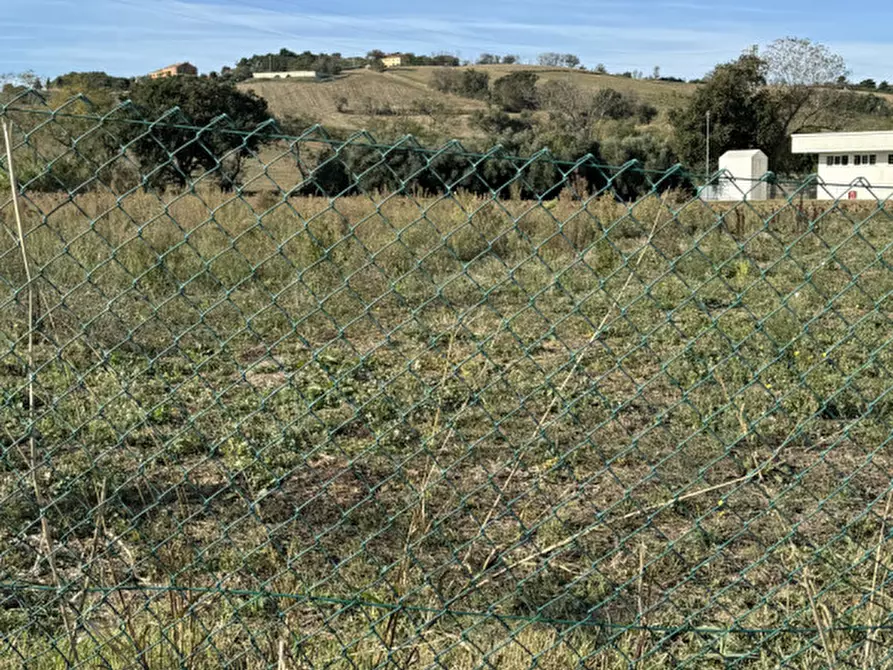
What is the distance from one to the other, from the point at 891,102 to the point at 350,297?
176 ft

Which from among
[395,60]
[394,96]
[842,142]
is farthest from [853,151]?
[395,60]

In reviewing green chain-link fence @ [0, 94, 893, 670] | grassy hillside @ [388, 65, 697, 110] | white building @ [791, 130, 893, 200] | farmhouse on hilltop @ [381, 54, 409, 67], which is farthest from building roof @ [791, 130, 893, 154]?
farmhouse on hilltop @ [381, 54, 409, 67]

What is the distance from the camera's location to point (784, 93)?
3641cm

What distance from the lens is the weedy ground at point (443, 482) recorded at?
6.55 ft

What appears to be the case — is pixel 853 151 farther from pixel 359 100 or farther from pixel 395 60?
pixel 395 60

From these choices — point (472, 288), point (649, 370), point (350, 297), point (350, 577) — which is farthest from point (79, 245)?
point (350, 577)

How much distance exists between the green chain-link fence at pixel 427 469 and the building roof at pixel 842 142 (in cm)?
3001

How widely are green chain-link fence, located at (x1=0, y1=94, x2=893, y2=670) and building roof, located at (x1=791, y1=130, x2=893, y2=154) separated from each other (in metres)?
30.0

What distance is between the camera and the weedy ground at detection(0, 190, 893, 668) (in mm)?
1997

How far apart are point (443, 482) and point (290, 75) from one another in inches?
2298

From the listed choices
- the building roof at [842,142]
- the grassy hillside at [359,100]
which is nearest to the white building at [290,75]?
the grassy hillside at [359,100]

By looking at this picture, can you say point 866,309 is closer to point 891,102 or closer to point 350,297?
point 350,297

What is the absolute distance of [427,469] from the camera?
7.64ft

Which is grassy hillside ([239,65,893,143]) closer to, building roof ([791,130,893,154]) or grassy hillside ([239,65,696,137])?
grassy hillside ([239,65,696,137])
